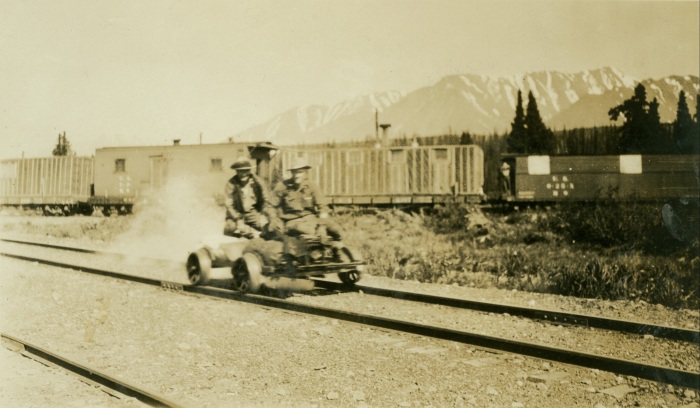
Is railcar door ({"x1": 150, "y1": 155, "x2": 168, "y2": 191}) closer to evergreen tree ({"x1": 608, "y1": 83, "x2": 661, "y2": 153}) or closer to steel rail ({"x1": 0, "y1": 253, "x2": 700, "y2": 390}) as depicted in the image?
steel rail ({"x1": 0, "y1": 253, "x2": 700, "y2": 390})

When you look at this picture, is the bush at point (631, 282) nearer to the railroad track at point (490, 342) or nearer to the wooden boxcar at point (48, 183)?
the railroad track at point (490, 342)

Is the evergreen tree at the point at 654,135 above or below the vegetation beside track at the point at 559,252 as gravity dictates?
above

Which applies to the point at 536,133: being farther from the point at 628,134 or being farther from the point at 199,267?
the point at 199,267

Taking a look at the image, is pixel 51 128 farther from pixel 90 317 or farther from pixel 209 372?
pixel 209 372

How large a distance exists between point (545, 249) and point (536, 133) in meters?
25.2

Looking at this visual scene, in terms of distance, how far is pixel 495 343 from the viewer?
5121 mm

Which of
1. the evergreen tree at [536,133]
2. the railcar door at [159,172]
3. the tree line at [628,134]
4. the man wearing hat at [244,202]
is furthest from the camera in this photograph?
the evergreen tree at [536,133]

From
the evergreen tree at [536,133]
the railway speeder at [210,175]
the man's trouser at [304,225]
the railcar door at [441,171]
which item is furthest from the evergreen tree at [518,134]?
the man's trouser at [304,225]

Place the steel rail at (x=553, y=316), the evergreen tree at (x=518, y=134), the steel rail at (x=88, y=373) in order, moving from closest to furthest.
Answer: the steel rail at (x=88, y=373)
the steel rail at (x=553, y=316)
the evergreen tree at (x=518, y=134)

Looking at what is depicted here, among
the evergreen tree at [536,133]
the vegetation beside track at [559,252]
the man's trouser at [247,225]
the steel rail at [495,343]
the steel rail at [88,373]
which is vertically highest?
the evergreen tree at [536,133]

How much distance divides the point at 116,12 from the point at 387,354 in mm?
4876

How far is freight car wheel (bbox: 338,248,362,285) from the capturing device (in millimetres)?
8148

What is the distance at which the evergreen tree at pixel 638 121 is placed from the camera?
12.1m

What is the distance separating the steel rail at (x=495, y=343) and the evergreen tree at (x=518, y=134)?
29303mm
